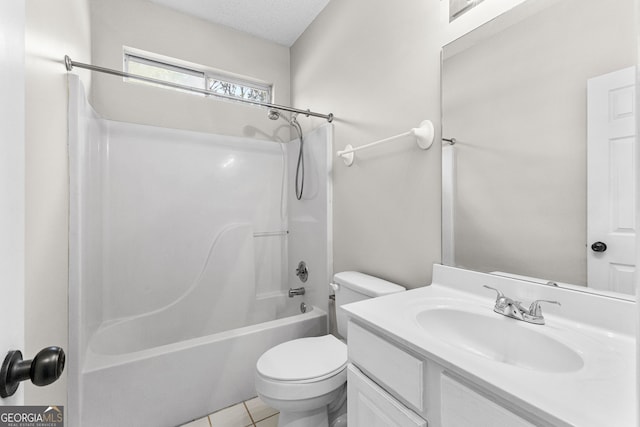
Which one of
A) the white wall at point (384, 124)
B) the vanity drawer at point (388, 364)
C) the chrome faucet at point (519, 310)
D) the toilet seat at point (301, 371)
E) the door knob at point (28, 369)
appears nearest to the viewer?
the door knob at point (28, 369)

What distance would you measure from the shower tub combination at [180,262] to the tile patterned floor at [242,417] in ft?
0.17

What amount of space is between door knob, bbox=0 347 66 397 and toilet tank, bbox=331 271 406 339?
110cm

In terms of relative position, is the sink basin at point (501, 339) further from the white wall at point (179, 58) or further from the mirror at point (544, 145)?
the white wall at point (179, 58)

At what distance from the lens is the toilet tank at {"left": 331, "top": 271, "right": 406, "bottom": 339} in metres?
1.34

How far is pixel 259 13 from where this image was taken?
212 centimetres

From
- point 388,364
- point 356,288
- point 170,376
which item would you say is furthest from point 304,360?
point 170,376

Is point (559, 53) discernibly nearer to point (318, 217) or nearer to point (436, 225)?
point (436, 225)

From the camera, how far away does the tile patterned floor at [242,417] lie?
4.93ft

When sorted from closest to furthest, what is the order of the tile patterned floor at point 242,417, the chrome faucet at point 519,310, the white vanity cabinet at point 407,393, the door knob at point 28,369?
the door knob at point 28,369 → the white vanity cabinet at point 407,393 → the chrome faucet at point 519,310 → the tile patterned floor at point 242,417

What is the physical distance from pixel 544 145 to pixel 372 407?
41.0 inches

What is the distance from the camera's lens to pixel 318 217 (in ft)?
6.87

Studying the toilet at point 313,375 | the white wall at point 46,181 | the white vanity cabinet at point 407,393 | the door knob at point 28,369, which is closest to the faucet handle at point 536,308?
the white vanity cabinet at point 407,393

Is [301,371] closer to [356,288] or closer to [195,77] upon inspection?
[356,288]

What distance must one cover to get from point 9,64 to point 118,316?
6.54 feet
